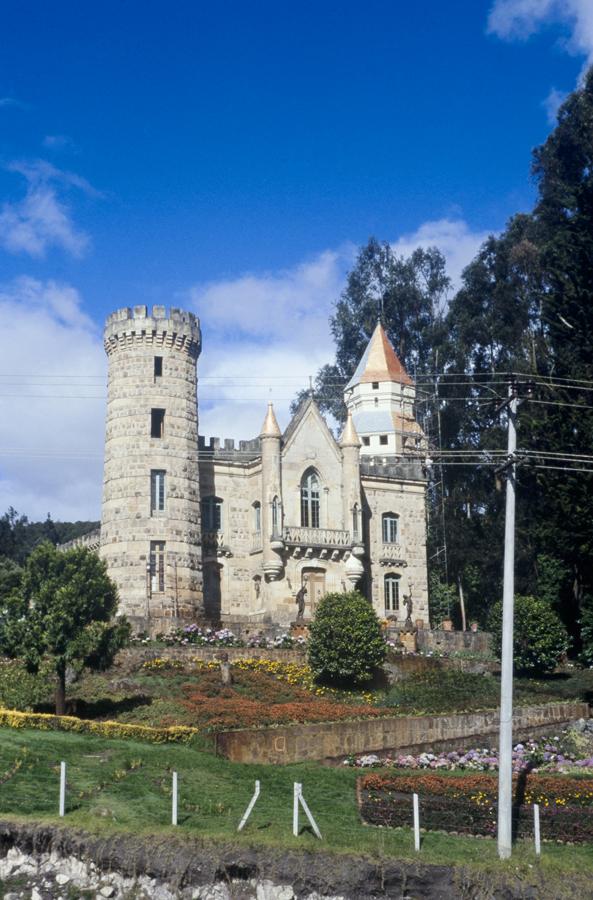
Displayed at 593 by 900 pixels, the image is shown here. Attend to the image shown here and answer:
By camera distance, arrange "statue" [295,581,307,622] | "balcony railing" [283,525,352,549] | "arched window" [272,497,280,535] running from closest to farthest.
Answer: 1. "statue" [295,581,307,622]
2. "arched window" [272,497,280,535]
3. "balcony railing" [283,525,352,549]

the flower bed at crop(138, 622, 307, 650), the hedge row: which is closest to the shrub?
the flower bed at crop(138, 622, 307, 650)

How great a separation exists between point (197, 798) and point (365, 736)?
798 cm

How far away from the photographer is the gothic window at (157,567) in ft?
156

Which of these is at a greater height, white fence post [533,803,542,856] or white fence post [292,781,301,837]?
white fence post [292,781,301,837]

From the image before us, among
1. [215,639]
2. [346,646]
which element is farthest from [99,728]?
[215,639]

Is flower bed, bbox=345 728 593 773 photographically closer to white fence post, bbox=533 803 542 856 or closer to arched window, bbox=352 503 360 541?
white fence post, bbox=533 803 542 856

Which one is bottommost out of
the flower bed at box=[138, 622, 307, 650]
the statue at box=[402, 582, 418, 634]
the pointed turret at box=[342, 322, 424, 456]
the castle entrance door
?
the flower bed at box=[138, 622, 307, 650]

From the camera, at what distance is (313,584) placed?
52688mm

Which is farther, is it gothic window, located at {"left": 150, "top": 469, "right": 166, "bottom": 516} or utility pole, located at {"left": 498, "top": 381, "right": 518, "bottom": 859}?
gothic window, located at {"left": 150, "top": 469, "right": 166, "bottom": 516}

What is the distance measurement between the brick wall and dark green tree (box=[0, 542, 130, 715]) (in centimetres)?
616

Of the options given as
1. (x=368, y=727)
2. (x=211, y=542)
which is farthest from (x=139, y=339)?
(x=368, y=727)

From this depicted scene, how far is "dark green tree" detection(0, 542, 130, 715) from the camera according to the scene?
32750 millimetres

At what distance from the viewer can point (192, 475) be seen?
163 ft

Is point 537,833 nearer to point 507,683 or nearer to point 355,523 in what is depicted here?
point 507,683
